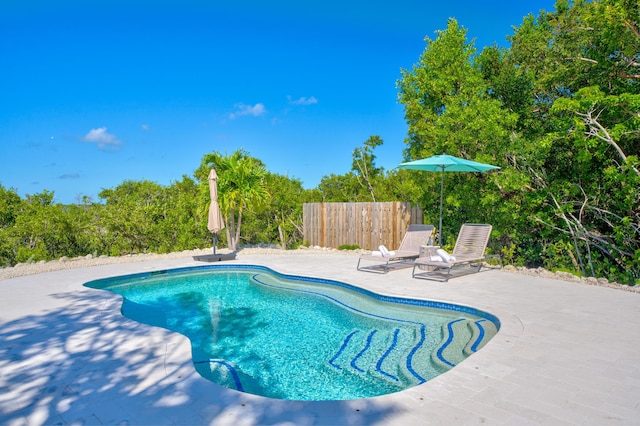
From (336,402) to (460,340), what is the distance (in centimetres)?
260

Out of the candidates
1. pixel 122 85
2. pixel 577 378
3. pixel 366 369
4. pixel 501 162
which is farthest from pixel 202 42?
pixel 577 378

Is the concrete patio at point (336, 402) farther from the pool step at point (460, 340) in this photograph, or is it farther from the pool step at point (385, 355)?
the pool step at point (385, 355)

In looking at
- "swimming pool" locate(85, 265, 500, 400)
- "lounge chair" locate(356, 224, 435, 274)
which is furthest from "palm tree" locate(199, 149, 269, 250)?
"lounge chair" locate(356, 224, 435, 274)

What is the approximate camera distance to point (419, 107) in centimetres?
1330

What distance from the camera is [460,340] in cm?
494

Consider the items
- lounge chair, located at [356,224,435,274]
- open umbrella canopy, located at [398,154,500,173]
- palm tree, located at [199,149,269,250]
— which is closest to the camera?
open umbrella canopy, located at [398,154,500,173]

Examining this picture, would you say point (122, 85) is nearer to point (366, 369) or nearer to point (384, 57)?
point (384, 57)

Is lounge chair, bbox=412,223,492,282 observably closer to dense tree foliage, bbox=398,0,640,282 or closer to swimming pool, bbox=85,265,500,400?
dense tree foliage, bbox=398,0,640,282

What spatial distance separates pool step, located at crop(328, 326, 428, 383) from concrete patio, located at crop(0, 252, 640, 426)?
72cm

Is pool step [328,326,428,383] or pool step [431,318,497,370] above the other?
pool step [431,318,497,370]

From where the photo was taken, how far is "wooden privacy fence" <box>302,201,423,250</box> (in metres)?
12.8

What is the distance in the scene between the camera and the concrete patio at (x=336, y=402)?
274 cm

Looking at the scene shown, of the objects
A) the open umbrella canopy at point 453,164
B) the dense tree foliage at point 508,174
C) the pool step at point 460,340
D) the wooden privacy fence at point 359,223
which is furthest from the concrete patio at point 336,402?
the wooden privacy fence at point 359,223

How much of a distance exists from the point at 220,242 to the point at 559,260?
35.5 ft
